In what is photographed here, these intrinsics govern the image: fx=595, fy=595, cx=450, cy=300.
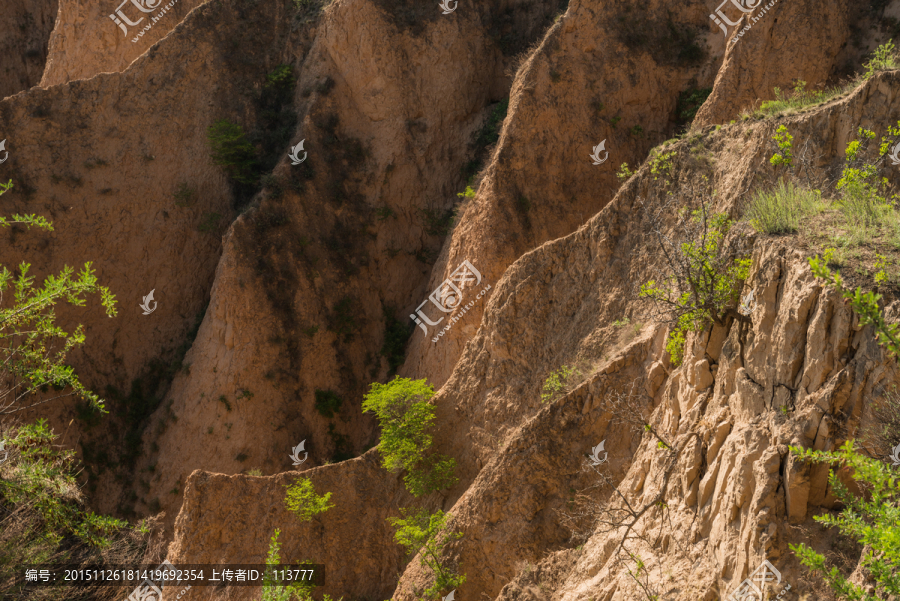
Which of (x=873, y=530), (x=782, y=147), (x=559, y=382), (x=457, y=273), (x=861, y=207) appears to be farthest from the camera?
(x=457, y=273)

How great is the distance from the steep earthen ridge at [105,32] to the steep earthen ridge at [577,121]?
57.4 feet

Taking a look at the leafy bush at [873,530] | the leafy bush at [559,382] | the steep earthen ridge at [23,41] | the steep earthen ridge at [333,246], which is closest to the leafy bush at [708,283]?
the leafy bush at [873,530]

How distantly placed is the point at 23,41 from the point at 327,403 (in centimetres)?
2715

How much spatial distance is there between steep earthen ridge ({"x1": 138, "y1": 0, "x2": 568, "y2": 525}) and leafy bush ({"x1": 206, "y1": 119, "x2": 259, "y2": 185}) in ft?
4.25

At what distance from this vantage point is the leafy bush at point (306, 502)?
1402 centimetres

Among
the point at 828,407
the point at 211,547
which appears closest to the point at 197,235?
the point at 211,547

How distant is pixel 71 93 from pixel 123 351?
910 cm

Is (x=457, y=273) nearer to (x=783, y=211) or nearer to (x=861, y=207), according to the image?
(x=783, y=211)

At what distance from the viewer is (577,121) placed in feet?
55.5

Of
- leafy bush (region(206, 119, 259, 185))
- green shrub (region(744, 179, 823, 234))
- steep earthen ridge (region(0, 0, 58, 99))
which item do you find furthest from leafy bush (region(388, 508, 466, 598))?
steep earthen ridge (region(0, 0, 58, 99))

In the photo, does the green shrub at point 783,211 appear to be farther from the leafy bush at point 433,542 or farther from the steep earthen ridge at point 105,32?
the steep earthen ridge at point 105,32

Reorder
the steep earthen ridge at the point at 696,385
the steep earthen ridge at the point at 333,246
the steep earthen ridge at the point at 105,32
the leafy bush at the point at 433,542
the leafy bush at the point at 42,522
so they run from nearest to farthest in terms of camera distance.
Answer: the leafy bush at the point at 42,522
the steep earthen ridge at the point at 696,385
the leafy bush at the point at 433,542
the steep earthen ridge at the point at 333,246
the steep earthen ridge at the point at 105,32

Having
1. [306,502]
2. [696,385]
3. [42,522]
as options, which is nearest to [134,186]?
[306,502]

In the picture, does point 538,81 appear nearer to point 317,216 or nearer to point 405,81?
point 405,81
